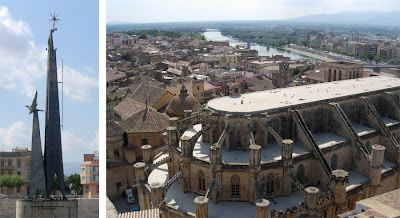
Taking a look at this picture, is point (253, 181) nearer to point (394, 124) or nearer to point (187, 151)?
point (187, 151)

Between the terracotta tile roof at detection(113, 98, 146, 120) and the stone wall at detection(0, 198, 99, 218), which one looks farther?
the terracotta tile roof at detection(113, 98, 146, 120)

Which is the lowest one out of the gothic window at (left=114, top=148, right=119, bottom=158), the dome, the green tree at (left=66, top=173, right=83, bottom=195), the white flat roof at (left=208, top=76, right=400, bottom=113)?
the green tree at (left=66, top=173, right=83, bottom=195)

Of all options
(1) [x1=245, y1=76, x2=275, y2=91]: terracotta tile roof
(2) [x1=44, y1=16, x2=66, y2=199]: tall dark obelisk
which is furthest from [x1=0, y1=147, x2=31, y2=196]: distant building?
(1) [x1=245, y1=76, x2=275, y2=91]: terracotta tile roof

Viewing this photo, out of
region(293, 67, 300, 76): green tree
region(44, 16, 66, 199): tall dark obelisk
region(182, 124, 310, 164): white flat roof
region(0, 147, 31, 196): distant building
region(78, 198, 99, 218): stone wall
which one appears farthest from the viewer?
region(293, 67, 300, 76): green tree

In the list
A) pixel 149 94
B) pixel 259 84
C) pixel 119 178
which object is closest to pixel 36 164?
pixel 119 178

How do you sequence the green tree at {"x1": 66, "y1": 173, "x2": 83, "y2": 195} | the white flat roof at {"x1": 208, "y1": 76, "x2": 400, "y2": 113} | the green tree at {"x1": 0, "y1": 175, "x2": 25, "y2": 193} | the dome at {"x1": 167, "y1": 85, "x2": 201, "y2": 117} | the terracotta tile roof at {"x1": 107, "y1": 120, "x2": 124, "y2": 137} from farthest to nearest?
the dome at {"x1": 167, "y1": 85, "x2": 201, "y2": 117} < the green tree at {"x1": 66, "y1": 173, "x2": 83, "y2": 195} < the terracotta tile roof at {"x1": 107, "y1": 120, "x2": 124, "y2": 137} < the green tree at {"x1": 0, "y1": 175, "x2": 25, "y2": 193} < the white flat roof at {"x1": 208, "y1": 76, "x2": 400, "y2": 113}

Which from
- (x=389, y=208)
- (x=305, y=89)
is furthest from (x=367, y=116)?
(x=389, y=208)

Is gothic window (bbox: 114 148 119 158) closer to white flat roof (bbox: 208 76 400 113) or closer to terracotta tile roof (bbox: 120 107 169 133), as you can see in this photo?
terracotta tile roof (bbox: 120 107 169 133)
